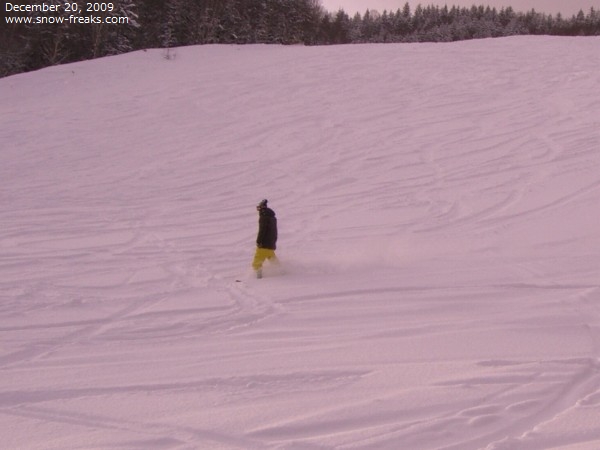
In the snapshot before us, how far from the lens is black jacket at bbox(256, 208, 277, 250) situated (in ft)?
22.4

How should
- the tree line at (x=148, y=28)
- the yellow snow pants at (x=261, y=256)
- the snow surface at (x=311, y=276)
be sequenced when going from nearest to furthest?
the snow surface at (x=311, y=276) < the yellow snow pants at (x=261, y=256) < the tree line at (x=148, y=28)

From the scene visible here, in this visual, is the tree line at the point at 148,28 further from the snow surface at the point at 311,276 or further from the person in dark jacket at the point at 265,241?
the person in dark jacket at the point at 265,241

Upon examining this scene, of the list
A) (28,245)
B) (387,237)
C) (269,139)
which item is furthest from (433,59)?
(28,245)

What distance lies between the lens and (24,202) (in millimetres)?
10703

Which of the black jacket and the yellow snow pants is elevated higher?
the black jacket

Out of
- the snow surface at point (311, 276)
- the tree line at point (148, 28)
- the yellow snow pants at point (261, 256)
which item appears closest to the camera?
the snow surface at point (311, 276)

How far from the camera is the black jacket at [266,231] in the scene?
6.83 metres

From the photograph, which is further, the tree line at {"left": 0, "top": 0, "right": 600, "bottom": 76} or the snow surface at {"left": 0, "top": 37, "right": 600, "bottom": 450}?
the tree line at {"left": 0, "top": 0, "right": 600, "bottom": 76}

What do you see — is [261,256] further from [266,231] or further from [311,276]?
[311,276]

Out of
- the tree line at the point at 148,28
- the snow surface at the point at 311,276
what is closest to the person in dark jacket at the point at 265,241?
the snow surface at the point at 311,276

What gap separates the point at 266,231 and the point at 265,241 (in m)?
0.12

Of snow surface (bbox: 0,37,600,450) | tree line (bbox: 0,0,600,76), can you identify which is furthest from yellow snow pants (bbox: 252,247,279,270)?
tree line (bbox: 0,0,600,76)

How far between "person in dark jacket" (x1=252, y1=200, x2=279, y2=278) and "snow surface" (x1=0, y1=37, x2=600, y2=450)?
0.84ft

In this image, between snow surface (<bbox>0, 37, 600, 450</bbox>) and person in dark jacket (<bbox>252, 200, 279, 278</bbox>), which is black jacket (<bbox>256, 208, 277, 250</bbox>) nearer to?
person in dark jacket (<bbox>252, 200, 279, 278</bbox>)
